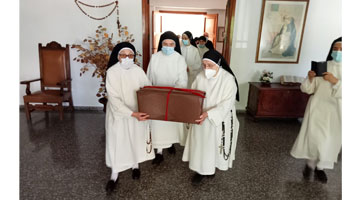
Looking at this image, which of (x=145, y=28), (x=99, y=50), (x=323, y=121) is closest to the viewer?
(x=323, y=121)

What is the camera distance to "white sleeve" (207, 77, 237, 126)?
2221 mm

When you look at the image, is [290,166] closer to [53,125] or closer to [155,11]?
[53,125]

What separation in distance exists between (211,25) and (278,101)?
5.16m

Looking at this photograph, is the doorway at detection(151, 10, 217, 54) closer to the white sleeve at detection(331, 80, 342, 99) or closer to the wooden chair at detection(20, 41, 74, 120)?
the wooden chair at detection(20, 41, 74, 120)

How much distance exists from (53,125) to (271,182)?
3.80 metres

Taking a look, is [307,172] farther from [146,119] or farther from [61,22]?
[61,22]

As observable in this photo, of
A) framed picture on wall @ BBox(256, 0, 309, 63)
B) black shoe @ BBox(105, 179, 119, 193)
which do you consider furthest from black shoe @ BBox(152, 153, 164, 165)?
framed picture on wall @ BBox(256, 0, 309, 63)

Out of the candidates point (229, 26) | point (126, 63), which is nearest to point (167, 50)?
point (126, 63)

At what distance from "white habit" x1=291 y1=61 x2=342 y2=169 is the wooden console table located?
1750 mm

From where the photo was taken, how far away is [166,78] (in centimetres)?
303

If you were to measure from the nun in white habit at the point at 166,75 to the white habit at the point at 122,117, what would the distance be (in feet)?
1.74

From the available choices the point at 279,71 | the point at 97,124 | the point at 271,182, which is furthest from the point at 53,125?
the point at 279,71

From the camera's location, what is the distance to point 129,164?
8.08ft

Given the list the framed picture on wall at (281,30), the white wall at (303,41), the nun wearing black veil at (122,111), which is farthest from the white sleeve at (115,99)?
the framed picture on wall at (281,30)
